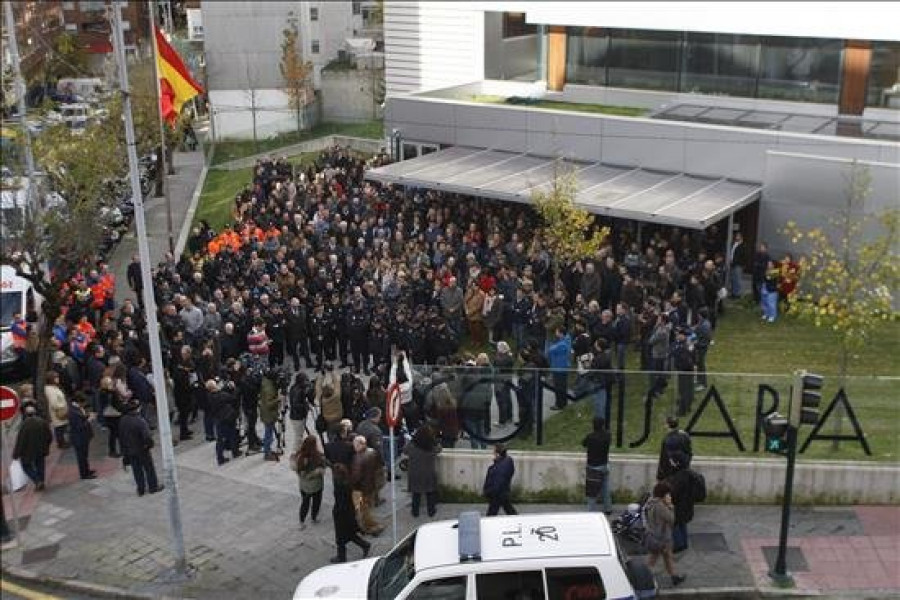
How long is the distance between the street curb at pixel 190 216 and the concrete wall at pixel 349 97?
1180cm

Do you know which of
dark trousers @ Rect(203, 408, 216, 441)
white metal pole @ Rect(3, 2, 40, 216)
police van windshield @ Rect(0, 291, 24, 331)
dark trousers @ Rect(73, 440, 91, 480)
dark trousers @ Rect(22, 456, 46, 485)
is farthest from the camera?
police van windshield @ Rect(0, 291, 24, 331)

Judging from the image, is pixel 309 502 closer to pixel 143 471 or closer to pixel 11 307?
pixel 143 471

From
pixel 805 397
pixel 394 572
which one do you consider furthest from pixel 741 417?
pixel 394 572

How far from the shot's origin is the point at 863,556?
13281 mm

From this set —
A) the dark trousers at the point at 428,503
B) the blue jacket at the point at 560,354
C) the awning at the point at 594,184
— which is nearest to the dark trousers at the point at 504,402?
the dark trousers at the point at 428,503

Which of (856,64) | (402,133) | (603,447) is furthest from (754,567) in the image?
(402,133)

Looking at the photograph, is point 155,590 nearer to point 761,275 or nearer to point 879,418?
point 879,418

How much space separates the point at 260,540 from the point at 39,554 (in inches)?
119

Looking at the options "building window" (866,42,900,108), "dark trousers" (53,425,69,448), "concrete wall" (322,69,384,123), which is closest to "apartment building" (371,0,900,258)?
"building window" (866,42,900,108)

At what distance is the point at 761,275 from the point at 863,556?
11385mm

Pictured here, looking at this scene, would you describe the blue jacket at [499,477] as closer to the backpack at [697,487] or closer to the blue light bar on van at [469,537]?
the backpack at [697,487]

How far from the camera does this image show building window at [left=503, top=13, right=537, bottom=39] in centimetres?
3734

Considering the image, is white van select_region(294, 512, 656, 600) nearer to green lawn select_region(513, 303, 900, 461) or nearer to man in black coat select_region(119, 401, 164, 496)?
green lawn select_region(513, 303, 900, 461)

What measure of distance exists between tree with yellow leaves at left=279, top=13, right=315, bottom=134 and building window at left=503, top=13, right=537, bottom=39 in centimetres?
1704
